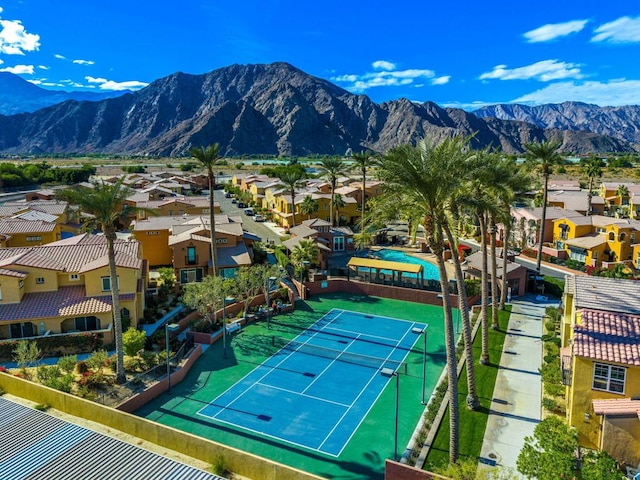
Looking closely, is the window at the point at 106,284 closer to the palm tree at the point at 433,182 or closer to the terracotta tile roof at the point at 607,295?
the palm tree at the point at 433,182

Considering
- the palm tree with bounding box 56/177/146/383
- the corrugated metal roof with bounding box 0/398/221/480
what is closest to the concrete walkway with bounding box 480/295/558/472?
the corrugated metal roof with bounding box 0/398/221/480

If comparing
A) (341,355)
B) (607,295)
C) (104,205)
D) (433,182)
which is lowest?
(341,355)

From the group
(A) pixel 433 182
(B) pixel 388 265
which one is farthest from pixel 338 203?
(A) pixel 433 182

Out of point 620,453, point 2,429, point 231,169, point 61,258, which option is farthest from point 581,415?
point 231,169

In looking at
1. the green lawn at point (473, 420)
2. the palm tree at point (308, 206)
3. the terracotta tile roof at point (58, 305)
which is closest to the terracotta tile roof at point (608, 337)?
the green lawn at point (473, 420)

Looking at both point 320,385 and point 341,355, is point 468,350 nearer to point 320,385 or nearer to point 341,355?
point 320,385

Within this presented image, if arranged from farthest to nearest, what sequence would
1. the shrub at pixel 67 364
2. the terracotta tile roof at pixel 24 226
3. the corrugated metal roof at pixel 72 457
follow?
the terracotta tile roof at pixel 24 226 < the shrub at pixel 67 364 < the corrugated metal roof at pixel 72 457

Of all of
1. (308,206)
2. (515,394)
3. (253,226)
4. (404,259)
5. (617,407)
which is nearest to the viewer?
(617,407)
